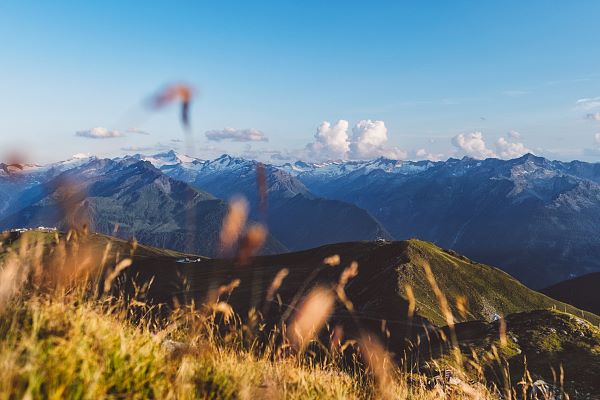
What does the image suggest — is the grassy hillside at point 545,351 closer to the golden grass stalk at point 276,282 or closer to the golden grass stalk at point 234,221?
the golden grass stalk at point 276,282

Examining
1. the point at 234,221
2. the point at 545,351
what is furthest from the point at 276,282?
the point at 545,351

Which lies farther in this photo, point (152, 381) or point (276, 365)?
point (276, 365)

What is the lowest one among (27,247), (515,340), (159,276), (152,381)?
(159,276)

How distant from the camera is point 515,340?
25.9 metres

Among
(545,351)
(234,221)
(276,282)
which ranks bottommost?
(545,351)

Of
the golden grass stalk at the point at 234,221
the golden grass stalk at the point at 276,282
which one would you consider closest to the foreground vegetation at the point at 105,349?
the golden grass stalk at the point at 276,282

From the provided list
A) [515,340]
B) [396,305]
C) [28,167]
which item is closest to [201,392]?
[28,167]

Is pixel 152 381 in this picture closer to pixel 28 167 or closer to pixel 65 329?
pixel 65 329

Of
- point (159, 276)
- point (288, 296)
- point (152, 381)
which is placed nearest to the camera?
point (152, 381)

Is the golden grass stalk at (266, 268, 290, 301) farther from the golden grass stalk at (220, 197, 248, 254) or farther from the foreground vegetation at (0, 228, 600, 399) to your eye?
the golden grass stalk at (220, 197, 248, 254)

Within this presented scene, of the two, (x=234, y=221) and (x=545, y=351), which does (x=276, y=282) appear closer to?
(x=234, y=221)

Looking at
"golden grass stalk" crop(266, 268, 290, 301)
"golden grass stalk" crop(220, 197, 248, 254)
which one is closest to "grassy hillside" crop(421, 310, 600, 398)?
"golden grass stalk" crop(266, 268, 290, 301)

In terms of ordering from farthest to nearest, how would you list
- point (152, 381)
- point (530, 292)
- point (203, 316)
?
point (530, 292) → point (203, 316) → point (152, 381)

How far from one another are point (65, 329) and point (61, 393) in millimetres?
856
